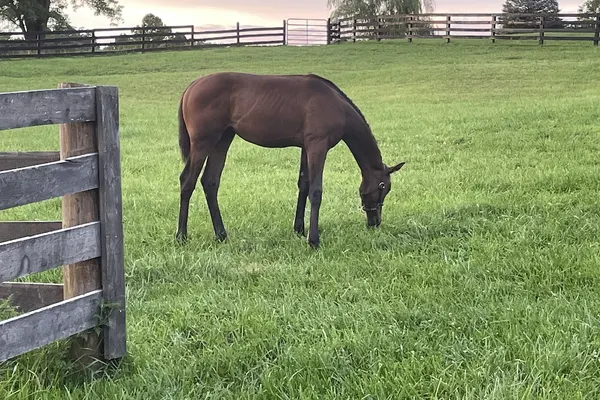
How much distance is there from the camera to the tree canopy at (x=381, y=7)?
149ft

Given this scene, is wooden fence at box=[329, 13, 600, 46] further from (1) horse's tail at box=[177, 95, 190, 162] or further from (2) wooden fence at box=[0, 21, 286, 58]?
(1) horse's tail at box=[177, 95, 190, 162]

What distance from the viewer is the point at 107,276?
3135 millimetres

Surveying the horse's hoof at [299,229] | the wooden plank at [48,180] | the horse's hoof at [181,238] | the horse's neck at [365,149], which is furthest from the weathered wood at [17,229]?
the horse's neck at [365,149]

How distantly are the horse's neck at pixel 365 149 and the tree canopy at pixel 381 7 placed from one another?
1629 inches

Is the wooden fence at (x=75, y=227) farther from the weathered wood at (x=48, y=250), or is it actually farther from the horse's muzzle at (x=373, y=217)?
the horse's muzzle at (x=373, y=217)

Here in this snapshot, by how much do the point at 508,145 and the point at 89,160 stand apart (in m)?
8.49

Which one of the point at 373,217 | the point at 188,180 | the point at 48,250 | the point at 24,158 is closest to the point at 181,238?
the point at 188,180

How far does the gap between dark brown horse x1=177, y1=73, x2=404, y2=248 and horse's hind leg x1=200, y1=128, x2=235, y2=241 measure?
2cm

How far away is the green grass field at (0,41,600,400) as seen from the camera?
10.0 feet

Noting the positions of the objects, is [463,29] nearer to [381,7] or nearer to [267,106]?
[381,7]

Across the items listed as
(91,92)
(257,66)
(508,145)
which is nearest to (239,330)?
(91,92)

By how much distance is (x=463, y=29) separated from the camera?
3566 centimetres

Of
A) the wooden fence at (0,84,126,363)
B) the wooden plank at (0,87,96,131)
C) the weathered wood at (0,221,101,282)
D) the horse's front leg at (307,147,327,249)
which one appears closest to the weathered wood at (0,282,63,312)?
the wooden fence at (0,84,126,363)

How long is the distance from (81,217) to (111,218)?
0.14m
